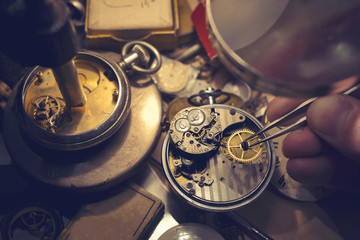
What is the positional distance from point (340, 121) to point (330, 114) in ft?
0.08

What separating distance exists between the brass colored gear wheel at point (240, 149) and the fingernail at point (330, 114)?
22cm

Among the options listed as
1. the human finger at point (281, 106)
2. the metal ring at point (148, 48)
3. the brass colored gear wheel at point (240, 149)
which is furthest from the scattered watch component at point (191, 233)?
the metal ring at point (148, 48)

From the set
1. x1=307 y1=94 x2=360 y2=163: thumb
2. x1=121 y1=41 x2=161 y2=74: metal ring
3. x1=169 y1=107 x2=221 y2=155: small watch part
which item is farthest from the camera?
x1=121 y1=41 x2=161 y2=74: metal ring

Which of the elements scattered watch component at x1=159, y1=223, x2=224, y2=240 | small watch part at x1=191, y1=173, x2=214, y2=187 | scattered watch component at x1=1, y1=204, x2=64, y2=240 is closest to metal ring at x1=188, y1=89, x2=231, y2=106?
small watch part at x1=191, y1=173, x2=214, y2=187

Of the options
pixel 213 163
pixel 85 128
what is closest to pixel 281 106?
pixel 213 163

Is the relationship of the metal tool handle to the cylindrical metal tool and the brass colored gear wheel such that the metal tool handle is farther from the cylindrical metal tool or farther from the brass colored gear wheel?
the cylindrical metal tool

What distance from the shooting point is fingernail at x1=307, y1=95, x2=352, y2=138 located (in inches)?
26.2

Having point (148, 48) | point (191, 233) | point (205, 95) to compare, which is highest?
point (148, 48)

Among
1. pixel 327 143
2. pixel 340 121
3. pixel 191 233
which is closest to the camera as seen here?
pixel 340 121

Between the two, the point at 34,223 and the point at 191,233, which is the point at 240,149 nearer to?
the point at 191,233

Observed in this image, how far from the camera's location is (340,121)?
0.67 meters

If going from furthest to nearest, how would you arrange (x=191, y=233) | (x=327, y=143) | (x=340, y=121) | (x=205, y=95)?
1. (x=205, y=95)
2. (x=191, y=233)
3. (x=327, y=143)
4. (x=340, y=121)

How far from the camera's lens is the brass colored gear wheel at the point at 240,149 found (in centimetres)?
89

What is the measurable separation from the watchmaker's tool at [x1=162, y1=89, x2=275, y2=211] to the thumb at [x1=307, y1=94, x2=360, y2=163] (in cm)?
22
